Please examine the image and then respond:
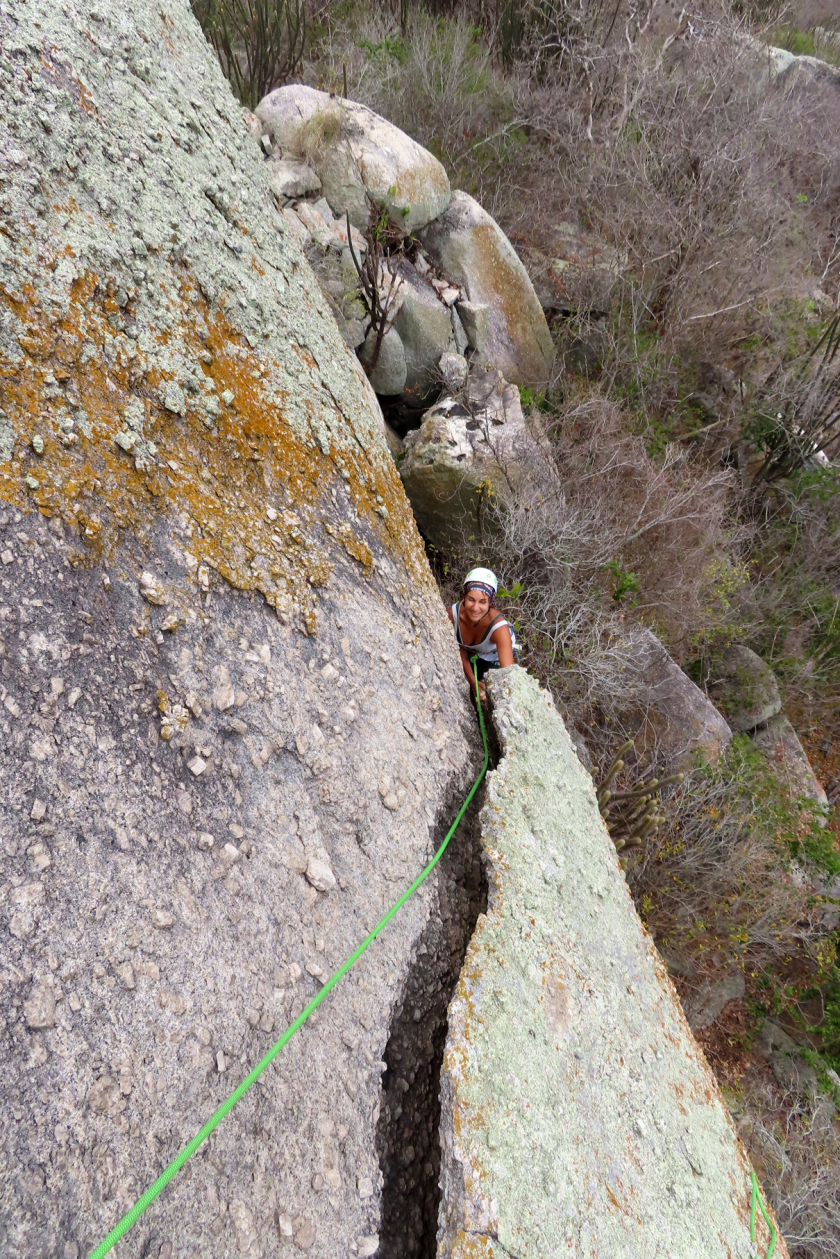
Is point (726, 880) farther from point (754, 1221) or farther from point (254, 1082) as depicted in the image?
point (254, 1082)

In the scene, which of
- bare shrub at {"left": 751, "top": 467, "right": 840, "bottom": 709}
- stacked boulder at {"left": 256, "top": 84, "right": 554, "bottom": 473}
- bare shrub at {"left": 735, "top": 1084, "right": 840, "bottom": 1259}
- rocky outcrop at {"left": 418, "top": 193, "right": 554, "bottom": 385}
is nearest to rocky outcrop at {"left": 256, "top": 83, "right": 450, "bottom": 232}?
stacked boulder at {"left": 256, "top": 84, "right": 554, "bottom": 473}

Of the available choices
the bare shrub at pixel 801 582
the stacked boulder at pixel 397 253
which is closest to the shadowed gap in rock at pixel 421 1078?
the stacked boulder at pixel 397 253

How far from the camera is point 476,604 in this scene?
11.3ft

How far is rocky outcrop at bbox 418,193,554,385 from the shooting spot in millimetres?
5188

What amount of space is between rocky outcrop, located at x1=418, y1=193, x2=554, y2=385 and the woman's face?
2.68 meters

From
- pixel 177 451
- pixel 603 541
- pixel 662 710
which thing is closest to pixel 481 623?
pixel 603 541

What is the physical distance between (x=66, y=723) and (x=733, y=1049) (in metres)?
4.74

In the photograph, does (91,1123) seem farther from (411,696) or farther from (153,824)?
(411,696)

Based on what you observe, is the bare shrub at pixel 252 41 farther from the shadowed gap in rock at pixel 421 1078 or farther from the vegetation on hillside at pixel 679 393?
the shadowed gap in rock at pixel 421 1078

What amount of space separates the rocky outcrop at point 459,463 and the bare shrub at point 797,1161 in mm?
4014

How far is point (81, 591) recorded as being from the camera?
4.30ft

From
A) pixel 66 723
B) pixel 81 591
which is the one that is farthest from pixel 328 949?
Result: pixel 81 591

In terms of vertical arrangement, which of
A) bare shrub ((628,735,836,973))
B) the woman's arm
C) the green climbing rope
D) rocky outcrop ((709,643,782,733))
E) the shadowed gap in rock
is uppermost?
the shadowed gap in rock

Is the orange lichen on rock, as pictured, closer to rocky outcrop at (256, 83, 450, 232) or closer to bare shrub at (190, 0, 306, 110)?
rocky outcrop at (256, 83, 450, 232)
